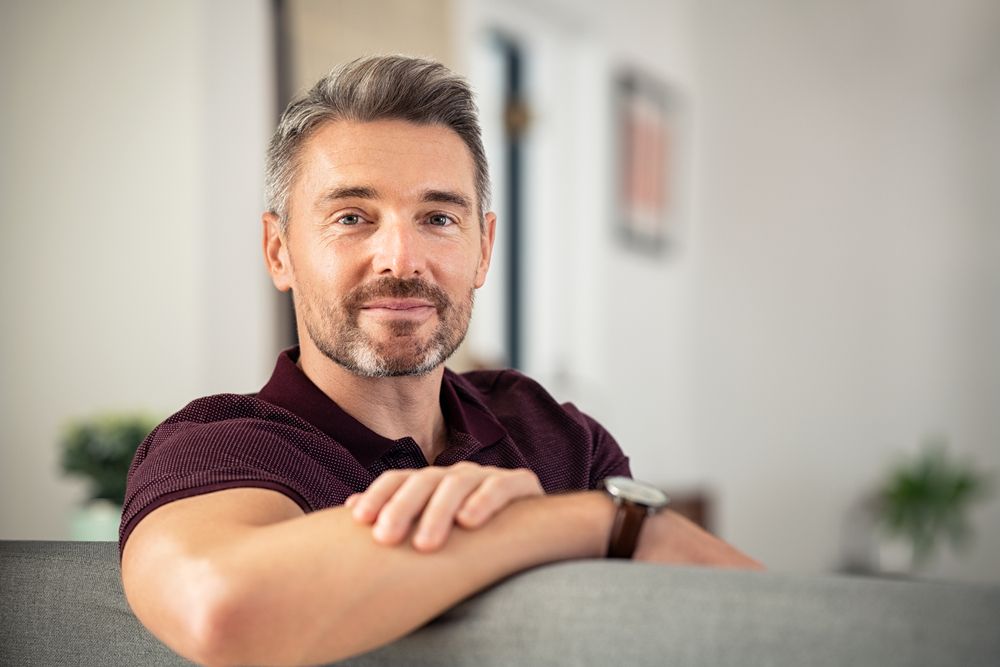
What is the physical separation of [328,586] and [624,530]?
0.26 m

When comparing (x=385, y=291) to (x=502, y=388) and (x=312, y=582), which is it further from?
(x=312, y=582)

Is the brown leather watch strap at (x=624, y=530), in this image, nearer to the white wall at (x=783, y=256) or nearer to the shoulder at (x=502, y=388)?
the shoulder at (x=502, y=388)

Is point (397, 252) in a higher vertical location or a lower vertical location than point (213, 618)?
higher

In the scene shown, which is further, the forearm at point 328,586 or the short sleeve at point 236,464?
the short sleeve at point 236,464

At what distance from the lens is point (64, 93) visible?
10.4ft

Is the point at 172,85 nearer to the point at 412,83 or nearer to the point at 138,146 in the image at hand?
the point at 138,146

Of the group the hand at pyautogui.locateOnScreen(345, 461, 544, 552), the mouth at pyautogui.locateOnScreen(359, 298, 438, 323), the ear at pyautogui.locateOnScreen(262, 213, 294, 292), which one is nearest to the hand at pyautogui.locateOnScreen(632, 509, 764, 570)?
the hand at pyautogui.locateOnScreen(345, 461, 544, 552)

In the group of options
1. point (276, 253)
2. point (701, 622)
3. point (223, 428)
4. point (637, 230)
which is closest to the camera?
point (701, 622)

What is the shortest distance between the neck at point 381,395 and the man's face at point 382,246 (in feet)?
0.11

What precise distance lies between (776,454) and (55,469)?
14.6ft

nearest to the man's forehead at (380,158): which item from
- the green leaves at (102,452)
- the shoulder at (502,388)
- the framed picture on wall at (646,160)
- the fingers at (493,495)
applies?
the shoulder at (502,388)

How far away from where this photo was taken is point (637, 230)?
5.56 metres

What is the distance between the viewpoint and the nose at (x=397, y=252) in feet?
4.43

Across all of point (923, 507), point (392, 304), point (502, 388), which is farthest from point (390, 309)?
point (923, 507)
